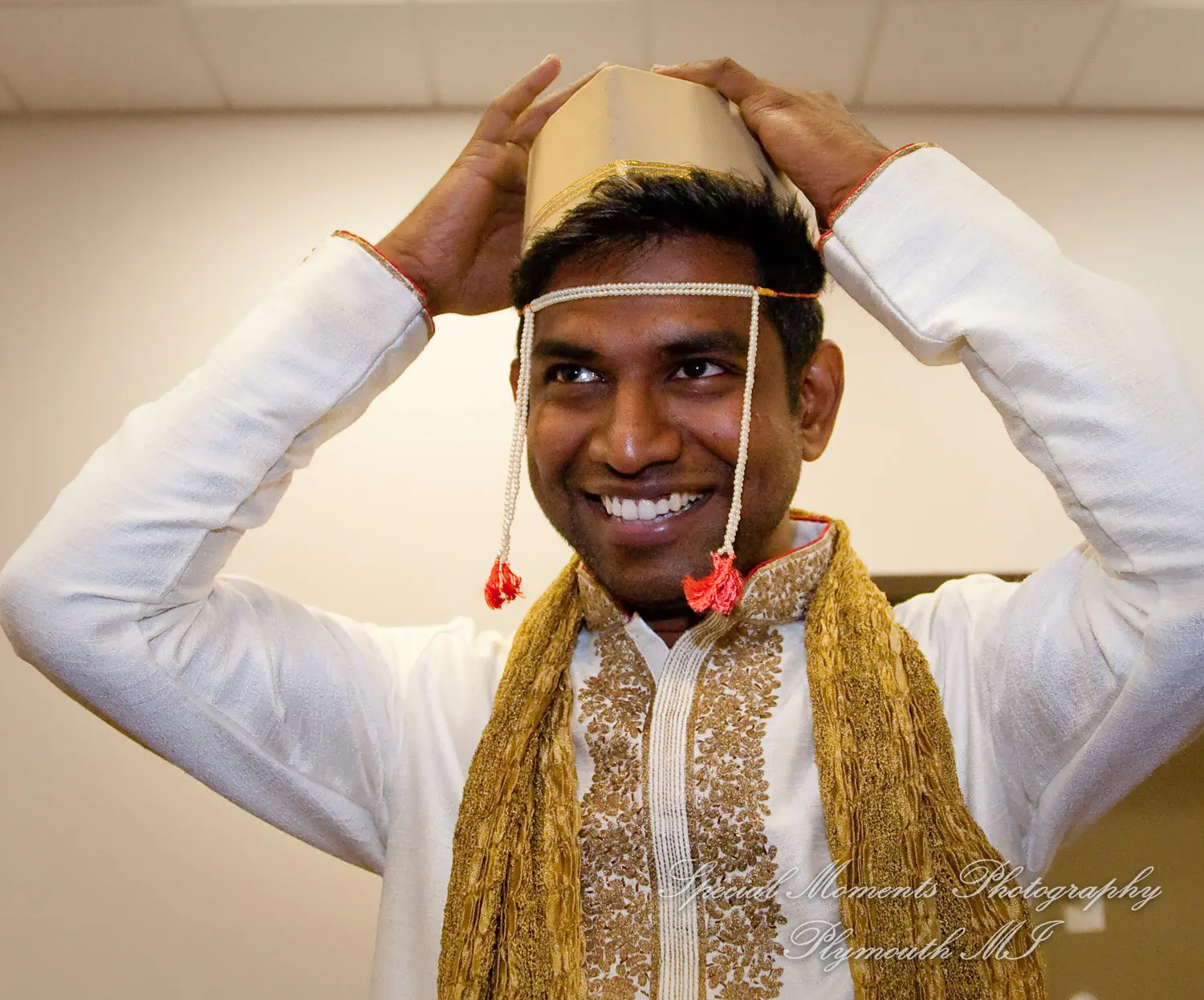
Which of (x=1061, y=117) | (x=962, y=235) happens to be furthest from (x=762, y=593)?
(x=1061, y=117)

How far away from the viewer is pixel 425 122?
8.76ft

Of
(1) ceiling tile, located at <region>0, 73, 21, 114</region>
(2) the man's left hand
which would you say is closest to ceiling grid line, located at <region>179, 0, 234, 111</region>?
(1) ceiling tile, located at <region>0, 73, 21, 114</region>

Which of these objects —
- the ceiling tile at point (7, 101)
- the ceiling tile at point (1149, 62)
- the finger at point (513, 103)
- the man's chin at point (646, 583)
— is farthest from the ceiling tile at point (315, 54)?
the man's chin at point (646, 583)

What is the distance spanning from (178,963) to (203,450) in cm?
136

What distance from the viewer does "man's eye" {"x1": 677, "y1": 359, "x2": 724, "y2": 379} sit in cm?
120

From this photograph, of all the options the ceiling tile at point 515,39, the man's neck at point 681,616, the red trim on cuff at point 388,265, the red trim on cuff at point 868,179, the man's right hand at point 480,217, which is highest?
the ceiling tile at point 515,39

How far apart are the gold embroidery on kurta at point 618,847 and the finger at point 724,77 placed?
0.70 meters

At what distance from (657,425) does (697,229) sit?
25 cm

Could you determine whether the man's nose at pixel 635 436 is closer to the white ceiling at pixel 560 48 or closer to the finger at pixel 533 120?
the finger at pixel 533 120

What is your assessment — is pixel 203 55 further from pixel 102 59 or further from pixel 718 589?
pixel 718 589

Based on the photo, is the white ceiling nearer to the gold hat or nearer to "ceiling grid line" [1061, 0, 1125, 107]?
"ceiling grid line" [1061, 0, 1125, 107]

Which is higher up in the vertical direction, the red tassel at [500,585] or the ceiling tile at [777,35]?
the ceiling tile at [777,35]

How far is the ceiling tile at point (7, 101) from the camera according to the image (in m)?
2.61

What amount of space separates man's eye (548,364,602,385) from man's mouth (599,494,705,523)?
0.47ft
